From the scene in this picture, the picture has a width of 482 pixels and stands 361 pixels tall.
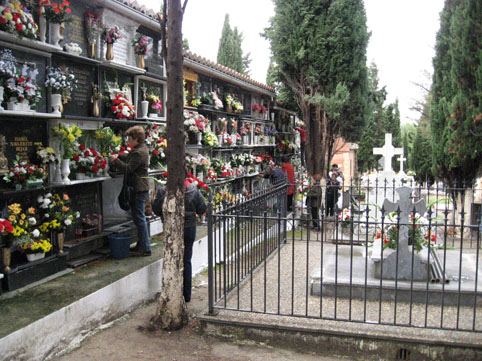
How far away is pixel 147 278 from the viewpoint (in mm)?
6414

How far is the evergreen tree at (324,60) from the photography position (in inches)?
523

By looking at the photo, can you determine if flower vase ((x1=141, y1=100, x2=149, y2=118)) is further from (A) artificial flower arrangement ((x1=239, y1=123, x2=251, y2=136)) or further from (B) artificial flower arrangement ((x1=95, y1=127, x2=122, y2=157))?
(A) artificial flower arrangement ((x1=239, y1=123, x2=251, y2=136))

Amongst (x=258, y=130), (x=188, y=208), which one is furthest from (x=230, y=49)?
(x=188, y=208)

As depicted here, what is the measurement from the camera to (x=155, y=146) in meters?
8.23

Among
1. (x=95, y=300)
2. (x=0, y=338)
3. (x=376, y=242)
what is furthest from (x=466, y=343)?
(x=0, y=338)

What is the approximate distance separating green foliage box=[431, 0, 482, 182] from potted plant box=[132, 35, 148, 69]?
25.5 feet

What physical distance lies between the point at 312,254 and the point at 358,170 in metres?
23.2

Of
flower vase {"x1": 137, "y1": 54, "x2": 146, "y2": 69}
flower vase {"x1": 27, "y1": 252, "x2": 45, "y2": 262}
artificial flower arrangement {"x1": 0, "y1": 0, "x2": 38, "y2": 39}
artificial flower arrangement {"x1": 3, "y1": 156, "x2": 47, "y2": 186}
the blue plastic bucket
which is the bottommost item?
the blue plastic bucket

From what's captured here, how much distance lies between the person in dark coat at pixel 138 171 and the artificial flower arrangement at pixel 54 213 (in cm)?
99

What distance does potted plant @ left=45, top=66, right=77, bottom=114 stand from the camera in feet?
19.2

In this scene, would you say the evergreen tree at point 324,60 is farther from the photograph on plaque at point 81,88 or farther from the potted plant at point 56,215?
the potted plant at point 56,215

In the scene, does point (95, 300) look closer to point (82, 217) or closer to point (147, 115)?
point (82, 217)

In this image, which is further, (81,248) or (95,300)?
(81,248)

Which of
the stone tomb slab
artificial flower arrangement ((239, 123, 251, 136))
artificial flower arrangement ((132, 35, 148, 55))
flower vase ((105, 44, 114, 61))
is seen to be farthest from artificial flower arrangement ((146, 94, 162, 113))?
artificial flower arrangement ((239, 123, 251, 136))
